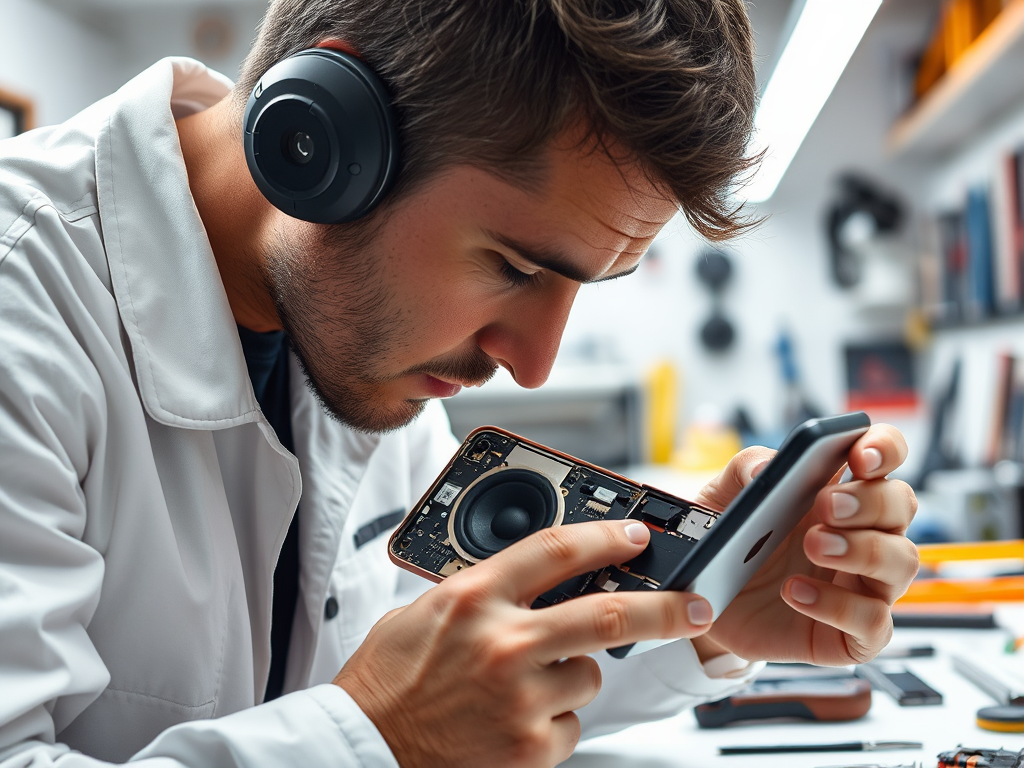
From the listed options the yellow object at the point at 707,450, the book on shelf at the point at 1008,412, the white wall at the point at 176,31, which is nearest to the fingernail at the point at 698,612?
the book on shelf at the point at 1008,412

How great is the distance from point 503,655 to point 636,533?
15cm

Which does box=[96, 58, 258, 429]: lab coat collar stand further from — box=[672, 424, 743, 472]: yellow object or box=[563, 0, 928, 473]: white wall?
box=[563, 0, 928, 473]: white wall

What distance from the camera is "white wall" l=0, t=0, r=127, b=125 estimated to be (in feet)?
8.63

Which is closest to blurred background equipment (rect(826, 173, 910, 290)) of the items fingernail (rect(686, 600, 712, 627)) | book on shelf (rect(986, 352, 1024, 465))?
book on shelf (rect(986, 352, 1024, 465))

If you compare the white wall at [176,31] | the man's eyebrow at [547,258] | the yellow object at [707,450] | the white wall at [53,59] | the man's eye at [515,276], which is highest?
the white wall at [176,31]

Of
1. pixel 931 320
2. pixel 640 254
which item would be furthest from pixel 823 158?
pixel 640 254

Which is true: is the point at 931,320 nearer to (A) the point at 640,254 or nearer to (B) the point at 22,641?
(A) the point at 640,254

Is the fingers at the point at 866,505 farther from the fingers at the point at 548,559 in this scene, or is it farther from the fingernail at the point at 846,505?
the fingers at the point at 548,559

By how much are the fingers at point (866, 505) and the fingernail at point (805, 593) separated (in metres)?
0.08

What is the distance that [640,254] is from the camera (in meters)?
0.87

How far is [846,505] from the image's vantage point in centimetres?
74

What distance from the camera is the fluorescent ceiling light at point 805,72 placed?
38.4 inches

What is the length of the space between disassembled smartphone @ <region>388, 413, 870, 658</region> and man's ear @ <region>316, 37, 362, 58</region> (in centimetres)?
38

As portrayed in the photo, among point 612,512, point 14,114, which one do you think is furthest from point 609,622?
point 14,114
